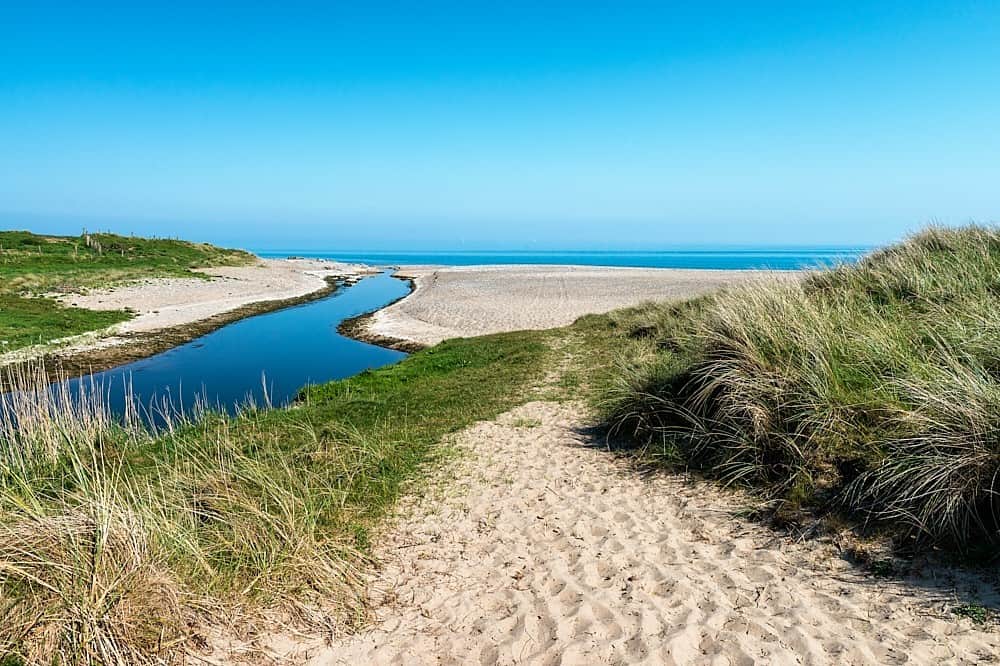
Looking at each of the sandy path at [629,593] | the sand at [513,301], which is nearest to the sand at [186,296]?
the sand at [513,301]

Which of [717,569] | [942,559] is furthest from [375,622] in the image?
[942,559]

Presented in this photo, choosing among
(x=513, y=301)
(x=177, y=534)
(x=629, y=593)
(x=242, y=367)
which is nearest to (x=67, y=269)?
(x=242, y=367)

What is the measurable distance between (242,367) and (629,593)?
60.4 ft

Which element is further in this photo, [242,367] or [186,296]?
[186,296]

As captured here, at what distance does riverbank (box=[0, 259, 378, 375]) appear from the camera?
19.6 meters

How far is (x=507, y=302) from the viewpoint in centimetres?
3644

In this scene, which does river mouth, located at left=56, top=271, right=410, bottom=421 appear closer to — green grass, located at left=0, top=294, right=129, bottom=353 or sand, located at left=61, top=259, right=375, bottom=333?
sand, located at left=61, top=259, right=375, bottom=333

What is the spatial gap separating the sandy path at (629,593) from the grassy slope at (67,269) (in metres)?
19.9

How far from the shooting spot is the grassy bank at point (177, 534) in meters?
3.83

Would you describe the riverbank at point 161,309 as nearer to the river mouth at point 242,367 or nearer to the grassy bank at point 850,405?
the river mouth at point 242,367

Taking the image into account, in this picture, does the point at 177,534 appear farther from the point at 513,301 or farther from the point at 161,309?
the point at 513,301

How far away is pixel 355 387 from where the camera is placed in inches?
559

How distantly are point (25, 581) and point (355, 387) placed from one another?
1024cm

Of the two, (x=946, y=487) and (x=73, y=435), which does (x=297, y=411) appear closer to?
(x=73, y=435)
